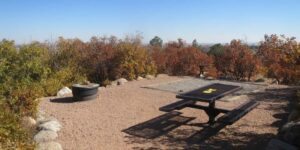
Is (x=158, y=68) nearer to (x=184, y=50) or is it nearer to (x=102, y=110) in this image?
(x=184, y=50)

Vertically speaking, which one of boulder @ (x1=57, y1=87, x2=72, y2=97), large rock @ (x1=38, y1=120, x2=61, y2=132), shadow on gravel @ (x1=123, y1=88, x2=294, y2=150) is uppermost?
boulder @ (x1=57, y1=87, x2=72, y2=97)

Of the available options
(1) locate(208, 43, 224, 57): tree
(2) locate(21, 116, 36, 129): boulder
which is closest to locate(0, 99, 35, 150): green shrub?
(2) locate(21, 116, 36, 129): boulder

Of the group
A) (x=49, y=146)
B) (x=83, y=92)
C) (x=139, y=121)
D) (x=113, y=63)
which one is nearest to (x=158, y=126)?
(x=139, y=121)

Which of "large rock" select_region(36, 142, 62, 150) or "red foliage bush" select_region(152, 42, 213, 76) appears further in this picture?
"red foliage bush" select_region(152, 42, 213, 76)

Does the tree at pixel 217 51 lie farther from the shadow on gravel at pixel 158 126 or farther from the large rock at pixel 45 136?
the large rock at pixel 45 136

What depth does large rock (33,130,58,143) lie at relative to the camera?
19.9 ft

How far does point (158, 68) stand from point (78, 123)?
10214 mm

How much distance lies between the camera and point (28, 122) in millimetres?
7062

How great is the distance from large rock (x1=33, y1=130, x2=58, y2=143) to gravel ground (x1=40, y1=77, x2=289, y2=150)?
0.17 m

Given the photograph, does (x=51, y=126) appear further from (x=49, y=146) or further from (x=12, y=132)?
(x=49, y=146)

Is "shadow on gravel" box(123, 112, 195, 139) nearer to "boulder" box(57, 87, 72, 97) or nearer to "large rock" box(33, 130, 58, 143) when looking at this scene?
"large rock" box(33, 130, 58, 143)

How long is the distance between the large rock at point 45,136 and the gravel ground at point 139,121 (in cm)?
17

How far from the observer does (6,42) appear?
11758 mm

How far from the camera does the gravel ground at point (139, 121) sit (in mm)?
6180
